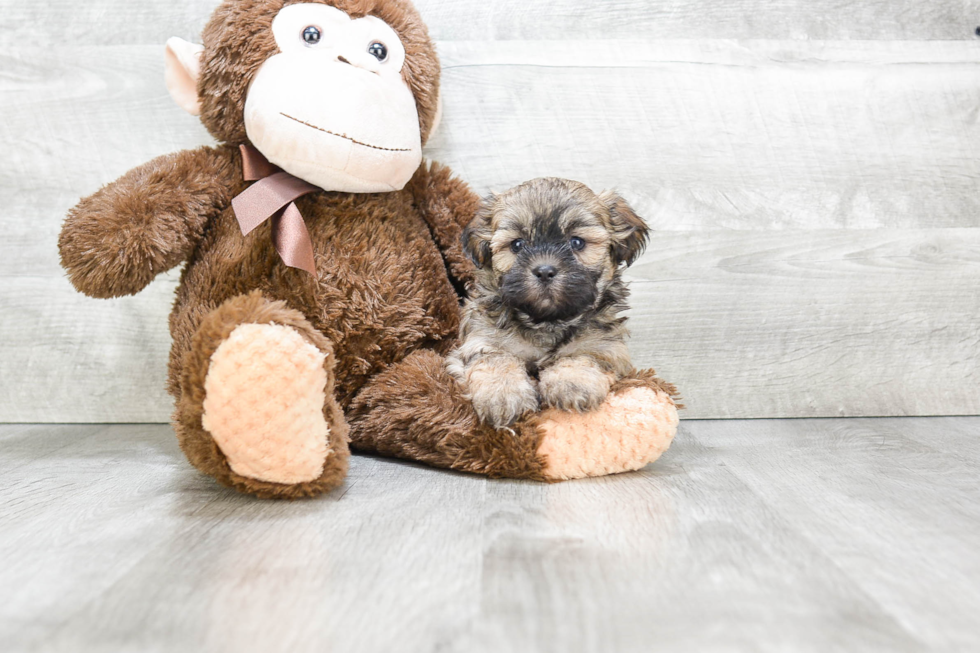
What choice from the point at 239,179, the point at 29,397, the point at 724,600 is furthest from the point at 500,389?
the point at 29,397

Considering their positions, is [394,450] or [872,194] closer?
[394,450]

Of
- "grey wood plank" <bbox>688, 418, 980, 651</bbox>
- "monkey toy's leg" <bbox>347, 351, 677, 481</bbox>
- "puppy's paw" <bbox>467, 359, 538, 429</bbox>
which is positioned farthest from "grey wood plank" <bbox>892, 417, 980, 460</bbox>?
"puppy's paw" <bbox>467, 359, 538, 429</bbox>

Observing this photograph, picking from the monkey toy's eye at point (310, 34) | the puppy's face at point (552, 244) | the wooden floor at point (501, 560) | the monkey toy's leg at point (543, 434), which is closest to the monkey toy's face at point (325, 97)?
the monkey toy's eye at point (310, 34)

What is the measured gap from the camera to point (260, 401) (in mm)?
1341

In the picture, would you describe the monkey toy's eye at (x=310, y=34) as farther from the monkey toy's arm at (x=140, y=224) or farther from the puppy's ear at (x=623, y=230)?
the puppy's ear at (x=623, y=230)

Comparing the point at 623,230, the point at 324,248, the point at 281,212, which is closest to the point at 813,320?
the point at 623,230

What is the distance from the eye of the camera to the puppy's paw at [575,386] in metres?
1.54

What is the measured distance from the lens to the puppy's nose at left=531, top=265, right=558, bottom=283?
155 cm

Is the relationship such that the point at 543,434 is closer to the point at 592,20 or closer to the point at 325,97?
the point at 325,97

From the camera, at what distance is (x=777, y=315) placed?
2229 mm

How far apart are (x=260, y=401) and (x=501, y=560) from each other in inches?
20.1

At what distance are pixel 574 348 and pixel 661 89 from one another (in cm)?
93

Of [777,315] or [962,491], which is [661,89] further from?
[962,491]

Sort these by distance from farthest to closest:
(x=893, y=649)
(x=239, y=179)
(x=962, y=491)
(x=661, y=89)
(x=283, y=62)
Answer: (x=661, y=89) < (x=239, y=179) < (x=283, y=62) < (x=962, y=491) < (x=893, y=649)
